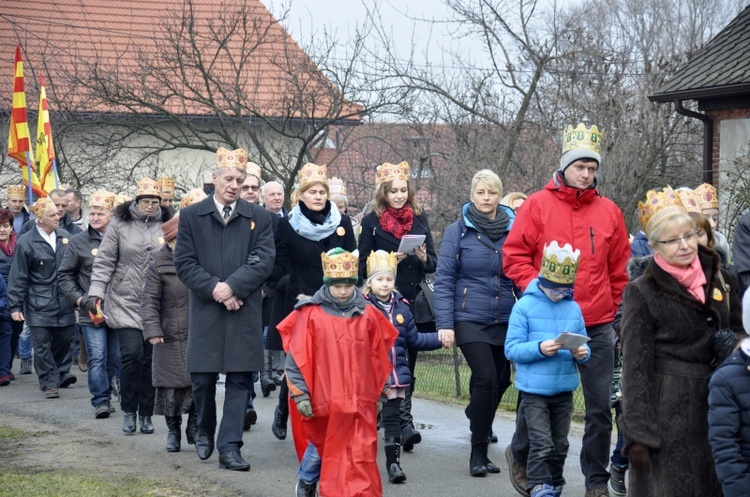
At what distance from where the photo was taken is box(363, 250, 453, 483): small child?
864 centimetres

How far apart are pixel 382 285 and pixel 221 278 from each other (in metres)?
1.20

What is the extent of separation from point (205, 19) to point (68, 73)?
2609mm

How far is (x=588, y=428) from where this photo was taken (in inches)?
296

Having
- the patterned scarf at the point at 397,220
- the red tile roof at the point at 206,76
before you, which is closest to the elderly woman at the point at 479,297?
the patterned scarf at the point at 397,220

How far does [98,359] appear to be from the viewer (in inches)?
464

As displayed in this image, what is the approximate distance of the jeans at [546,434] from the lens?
24.0ft

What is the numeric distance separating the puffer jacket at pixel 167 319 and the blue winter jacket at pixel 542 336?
3233mm

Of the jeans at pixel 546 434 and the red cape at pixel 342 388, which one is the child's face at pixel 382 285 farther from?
the jeans at pixel 546 434

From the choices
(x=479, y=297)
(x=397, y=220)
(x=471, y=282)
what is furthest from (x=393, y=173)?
(x=479, y=297)

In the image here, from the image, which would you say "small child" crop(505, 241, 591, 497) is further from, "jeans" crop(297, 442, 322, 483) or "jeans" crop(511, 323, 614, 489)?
"jeans" crop(297, 442, 322, 483)

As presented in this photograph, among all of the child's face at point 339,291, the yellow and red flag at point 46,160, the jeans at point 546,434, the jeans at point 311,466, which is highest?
the yellow and red flag at point 46,160

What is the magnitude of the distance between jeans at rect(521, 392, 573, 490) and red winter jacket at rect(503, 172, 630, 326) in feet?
1.82

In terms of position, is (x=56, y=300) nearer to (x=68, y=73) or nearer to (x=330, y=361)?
(x=330, y=361)

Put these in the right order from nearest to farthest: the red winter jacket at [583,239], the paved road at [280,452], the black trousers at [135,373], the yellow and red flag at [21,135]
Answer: the red winter jacket at [583,239] → the paved road at [280,452] → the black trousers at [135,373] → the yellow and red flag at [21,135]
